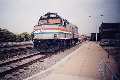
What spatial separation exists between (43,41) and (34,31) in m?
1.42

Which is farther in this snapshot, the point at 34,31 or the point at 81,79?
the point at 34,31

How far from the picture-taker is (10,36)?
107 ft

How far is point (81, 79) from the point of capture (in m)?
7.78

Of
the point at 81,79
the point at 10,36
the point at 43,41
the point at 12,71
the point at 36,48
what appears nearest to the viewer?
the point at 81,79

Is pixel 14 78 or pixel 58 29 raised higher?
pixel 58 29

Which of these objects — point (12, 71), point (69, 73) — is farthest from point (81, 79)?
point (12, 71)

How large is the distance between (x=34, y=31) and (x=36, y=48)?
7.54 feet

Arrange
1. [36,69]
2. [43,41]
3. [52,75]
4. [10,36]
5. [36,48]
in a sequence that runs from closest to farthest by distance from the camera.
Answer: [52,75]
[36,69]
[43,41]
[36,48]
[10,36]

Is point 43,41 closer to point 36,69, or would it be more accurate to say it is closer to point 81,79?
point 36,69

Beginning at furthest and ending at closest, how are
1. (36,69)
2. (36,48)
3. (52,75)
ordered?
(36,48) < (36,69) < (52,75)

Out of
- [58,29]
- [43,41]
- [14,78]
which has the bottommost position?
[14,78]

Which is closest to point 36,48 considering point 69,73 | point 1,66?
point 1,66

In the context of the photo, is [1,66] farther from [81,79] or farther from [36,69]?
[81,79]

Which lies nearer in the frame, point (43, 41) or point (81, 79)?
point (81, 79)
